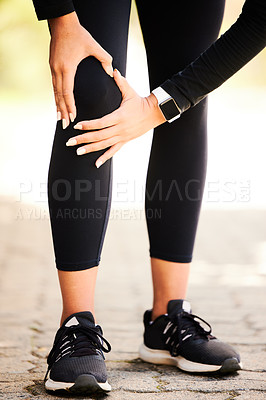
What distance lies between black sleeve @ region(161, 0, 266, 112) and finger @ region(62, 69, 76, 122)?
230 mm

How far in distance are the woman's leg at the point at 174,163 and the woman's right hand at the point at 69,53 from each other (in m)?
0.29

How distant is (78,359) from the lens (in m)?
1.37

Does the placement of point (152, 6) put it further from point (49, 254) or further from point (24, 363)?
point (49, 254)

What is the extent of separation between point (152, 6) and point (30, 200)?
14.1 feet

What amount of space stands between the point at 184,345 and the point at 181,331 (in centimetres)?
4

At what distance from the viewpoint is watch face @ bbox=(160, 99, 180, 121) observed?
146cm

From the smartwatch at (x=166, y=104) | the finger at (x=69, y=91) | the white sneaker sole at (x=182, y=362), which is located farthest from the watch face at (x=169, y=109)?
the white sneaker sole at (x=182, y=362)

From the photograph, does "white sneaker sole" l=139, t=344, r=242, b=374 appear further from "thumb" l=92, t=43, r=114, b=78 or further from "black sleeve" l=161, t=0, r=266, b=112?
"thumb" l=92, t=43, r=114, b=78

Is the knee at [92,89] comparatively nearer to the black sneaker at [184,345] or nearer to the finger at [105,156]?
the finger at [105,156]

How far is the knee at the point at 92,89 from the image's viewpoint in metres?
1.35

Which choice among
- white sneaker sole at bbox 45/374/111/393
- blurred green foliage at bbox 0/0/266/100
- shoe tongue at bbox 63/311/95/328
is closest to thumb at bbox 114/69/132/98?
shoe tongue at bbox 63/311/95/328

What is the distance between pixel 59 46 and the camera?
1.38 metres

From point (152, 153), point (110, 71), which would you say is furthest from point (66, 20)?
point (152, 153)

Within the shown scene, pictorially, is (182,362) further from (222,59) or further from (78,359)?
(222,59)
